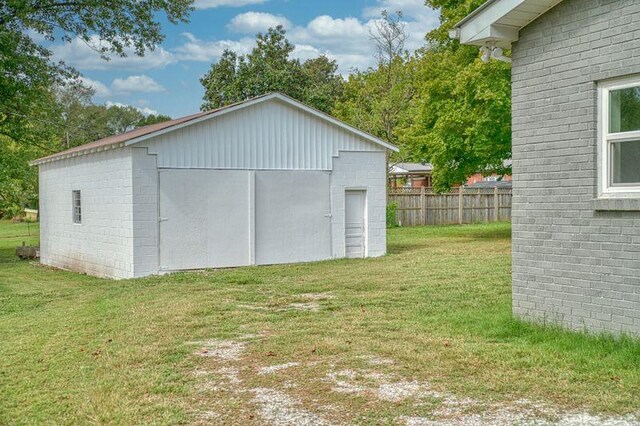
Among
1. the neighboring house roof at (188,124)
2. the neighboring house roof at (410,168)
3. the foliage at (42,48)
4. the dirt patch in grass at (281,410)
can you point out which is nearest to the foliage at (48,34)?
the foliage at (42,48)

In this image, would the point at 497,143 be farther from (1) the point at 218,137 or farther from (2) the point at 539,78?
(2) the point at 539,78

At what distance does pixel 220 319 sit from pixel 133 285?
16.8 feet

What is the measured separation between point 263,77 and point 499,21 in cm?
3700

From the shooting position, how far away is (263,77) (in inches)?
1731

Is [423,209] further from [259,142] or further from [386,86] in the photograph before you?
[259,142]

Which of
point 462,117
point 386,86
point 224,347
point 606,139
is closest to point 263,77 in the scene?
point 386,86

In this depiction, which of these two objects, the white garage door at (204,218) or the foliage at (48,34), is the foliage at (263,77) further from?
the white garage door at (204,218)

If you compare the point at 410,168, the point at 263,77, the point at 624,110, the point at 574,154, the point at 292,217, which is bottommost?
the point at 292,217

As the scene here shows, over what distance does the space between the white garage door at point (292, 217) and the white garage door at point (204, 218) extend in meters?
0.47

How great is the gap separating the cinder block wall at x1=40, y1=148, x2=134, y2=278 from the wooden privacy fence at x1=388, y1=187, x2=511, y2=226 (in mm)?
17054

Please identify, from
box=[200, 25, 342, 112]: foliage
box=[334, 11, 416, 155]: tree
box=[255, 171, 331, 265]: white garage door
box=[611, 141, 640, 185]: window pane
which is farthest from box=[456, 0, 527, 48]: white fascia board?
box=[200, 25, 342, 112]: foliage

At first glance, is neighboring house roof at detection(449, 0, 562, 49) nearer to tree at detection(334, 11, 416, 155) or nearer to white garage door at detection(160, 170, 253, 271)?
white garage door at detection(160, 170, 253, 271)

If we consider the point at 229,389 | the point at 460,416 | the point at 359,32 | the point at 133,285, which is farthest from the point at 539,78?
the point at 359,32

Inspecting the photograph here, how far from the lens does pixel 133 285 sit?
14242 millimetres
